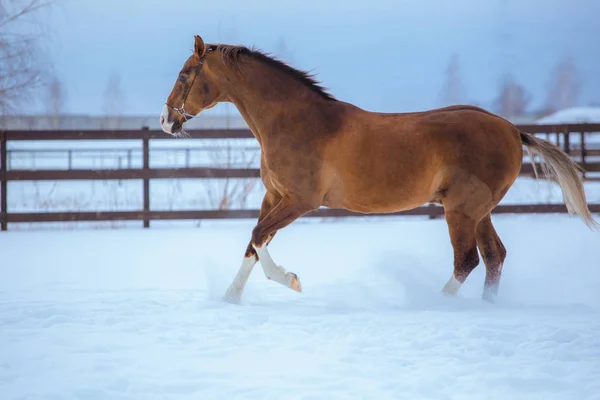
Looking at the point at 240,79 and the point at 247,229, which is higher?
the point at 240,79

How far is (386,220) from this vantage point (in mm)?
10109

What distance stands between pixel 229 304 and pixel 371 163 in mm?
1226

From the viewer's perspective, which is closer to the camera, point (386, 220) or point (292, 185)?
point (292, 185)

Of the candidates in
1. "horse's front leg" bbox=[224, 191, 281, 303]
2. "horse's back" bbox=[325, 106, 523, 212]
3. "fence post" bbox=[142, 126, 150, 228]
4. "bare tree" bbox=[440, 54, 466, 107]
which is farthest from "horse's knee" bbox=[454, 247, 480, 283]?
"bare tree" bbox=[440, 54, 466, 107]

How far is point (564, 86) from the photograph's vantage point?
167 feet

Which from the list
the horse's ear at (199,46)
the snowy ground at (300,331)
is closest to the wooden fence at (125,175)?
the snowy ground at (300,331)

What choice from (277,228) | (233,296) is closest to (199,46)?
(277,228)

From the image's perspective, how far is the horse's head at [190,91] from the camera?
3.98 m

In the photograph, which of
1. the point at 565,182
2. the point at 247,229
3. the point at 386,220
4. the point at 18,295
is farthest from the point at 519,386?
the point at 386,220

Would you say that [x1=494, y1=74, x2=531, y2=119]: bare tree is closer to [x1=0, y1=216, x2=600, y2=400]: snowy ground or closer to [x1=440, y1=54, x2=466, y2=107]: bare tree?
[x1=440, y1=54, x2=466, y2=107]: bare tree

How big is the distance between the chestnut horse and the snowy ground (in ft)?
1.34

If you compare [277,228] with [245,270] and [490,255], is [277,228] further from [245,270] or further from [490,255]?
[490,255]

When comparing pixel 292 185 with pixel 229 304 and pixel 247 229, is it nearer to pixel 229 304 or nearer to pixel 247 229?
pixel 229 304

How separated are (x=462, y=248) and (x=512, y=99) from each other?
46.4 meters
